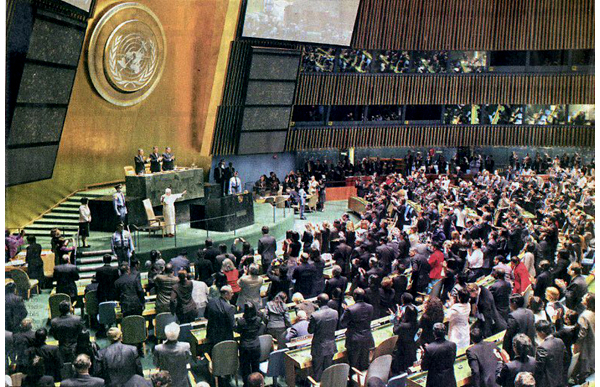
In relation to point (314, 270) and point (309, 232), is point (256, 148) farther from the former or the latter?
point (314, 270)

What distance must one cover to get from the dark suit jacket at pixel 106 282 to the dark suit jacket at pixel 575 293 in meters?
5.89

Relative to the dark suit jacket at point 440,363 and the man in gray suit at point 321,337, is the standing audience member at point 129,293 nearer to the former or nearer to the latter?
the man in gray suit at point 321,337

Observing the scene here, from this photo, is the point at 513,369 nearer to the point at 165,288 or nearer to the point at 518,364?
the point at 518,364

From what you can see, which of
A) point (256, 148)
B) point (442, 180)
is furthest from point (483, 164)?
point (256, 148)

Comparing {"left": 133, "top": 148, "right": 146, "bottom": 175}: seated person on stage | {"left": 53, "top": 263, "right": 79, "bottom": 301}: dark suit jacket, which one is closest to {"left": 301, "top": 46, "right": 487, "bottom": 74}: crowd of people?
{"left": 133, "top": 148, "right": 146, "bottom": 175}: seated person on stage

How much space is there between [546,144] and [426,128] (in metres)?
4.24

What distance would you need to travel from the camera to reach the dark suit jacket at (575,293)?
808 centimetres

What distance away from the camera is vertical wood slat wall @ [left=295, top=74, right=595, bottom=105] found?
22.2m

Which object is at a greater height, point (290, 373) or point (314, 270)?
point (314, 270)

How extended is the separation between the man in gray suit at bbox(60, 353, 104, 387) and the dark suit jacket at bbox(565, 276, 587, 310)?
18.4 ft

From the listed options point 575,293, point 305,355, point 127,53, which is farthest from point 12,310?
point 127,53

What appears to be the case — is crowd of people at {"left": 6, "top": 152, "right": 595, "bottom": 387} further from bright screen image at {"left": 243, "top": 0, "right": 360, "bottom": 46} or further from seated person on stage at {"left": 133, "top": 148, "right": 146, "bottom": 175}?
bright screen image at {"left": 243, "top": 0, "right": 360, "bottom": 46}

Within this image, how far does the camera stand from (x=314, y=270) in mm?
9328

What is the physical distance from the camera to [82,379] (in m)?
5.92
